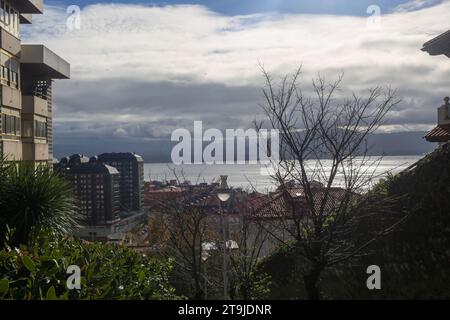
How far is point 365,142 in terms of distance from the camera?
10.2 m

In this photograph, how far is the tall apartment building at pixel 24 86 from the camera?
58.4ft

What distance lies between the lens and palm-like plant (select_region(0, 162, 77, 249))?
36.9ft

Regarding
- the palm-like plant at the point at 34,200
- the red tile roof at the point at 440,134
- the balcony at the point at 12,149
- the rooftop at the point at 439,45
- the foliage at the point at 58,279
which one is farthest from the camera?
the balcony at the point at 12,149

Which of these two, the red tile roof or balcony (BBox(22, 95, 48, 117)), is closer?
the red tile roof

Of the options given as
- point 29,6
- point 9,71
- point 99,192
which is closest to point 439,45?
point 9,71

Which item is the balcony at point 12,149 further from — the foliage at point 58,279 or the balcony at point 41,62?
the foliage at point 58,279

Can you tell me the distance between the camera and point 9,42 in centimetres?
1820

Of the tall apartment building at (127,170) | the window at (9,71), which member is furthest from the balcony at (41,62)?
the tall apartment building at (127,170)

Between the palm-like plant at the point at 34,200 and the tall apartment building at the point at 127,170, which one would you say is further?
the tall apartment building at the point at 127,170

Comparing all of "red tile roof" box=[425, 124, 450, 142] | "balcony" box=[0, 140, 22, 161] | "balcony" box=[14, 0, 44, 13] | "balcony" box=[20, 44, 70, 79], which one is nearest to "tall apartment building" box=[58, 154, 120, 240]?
"balcony" box=[20, 44, 70, 79]

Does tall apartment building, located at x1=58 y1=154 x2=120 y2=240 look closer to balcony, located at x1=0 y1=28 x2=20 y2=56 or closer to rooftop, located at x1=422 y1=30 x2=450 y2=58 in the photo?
balcony, located at x1=0 y1=28 x2=20 y2=56

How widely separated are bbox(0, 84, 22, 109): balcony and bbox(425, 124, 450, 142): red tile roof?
41.8 ft

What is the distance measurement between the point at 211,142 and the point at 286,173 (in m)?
2.53
